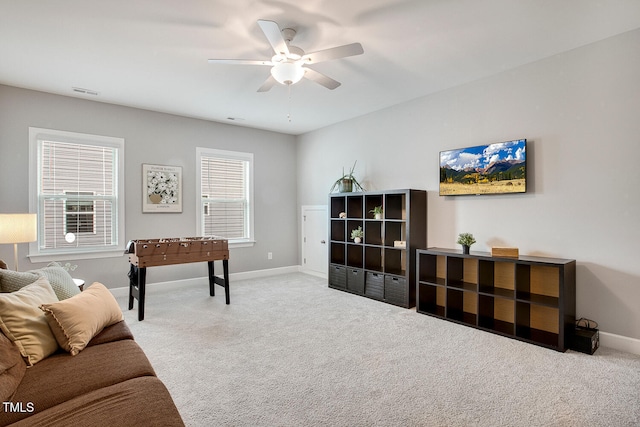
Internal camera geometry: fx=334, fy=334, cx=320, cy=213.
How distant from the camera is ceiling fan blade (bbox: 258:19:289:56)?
2.27 m

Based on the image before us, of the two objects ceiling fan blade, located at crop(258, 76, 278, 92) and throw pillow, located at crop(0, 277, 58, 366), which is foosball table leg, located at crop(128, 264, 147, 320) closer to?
throw pillow, located at crop(0, 277, 58, 366)

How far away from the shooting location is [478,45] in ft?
10.2

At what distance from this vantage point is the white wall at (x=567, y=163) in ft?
9.65

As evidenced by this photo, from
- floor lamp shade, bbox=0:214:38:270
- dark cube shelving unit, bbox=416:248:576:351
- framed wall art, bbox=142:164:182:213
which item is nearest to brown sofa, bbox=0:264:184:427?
floor lamp shade, bbox=0:214:38:270

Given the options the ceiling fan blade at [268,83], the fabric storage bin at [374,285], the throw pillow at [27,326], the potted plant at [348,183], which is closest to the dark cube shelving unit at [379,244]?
the fabric storage bin at [374,285]

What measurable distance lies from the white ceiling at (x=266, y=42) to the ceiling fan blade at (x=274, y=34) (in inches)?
10.3

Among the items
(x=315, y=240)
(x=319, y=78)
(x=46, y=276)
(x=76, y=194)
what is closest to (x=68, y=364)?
(x=46, y=276)

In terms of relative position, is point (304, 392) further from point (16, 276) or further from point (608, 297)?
point (608, 297)

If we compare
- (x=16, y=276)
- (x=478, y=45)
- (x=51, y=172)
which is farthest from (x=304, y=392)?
(x=51, y=172)

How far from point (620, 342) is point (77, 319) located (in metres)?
4.25

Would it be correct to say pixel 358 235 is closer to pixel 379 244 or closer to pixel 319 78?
pixel 379 244

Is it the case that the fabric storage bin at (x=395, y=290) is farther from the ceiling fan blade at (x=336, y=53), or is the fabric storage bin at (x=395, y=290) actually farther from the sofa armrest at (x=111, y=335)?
the sofa armrest at (x=111, y=335)

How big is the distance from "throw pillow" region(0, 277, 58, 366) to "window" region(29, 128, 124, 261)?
9.90 feet

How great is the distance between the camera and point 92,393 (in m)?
1.46
